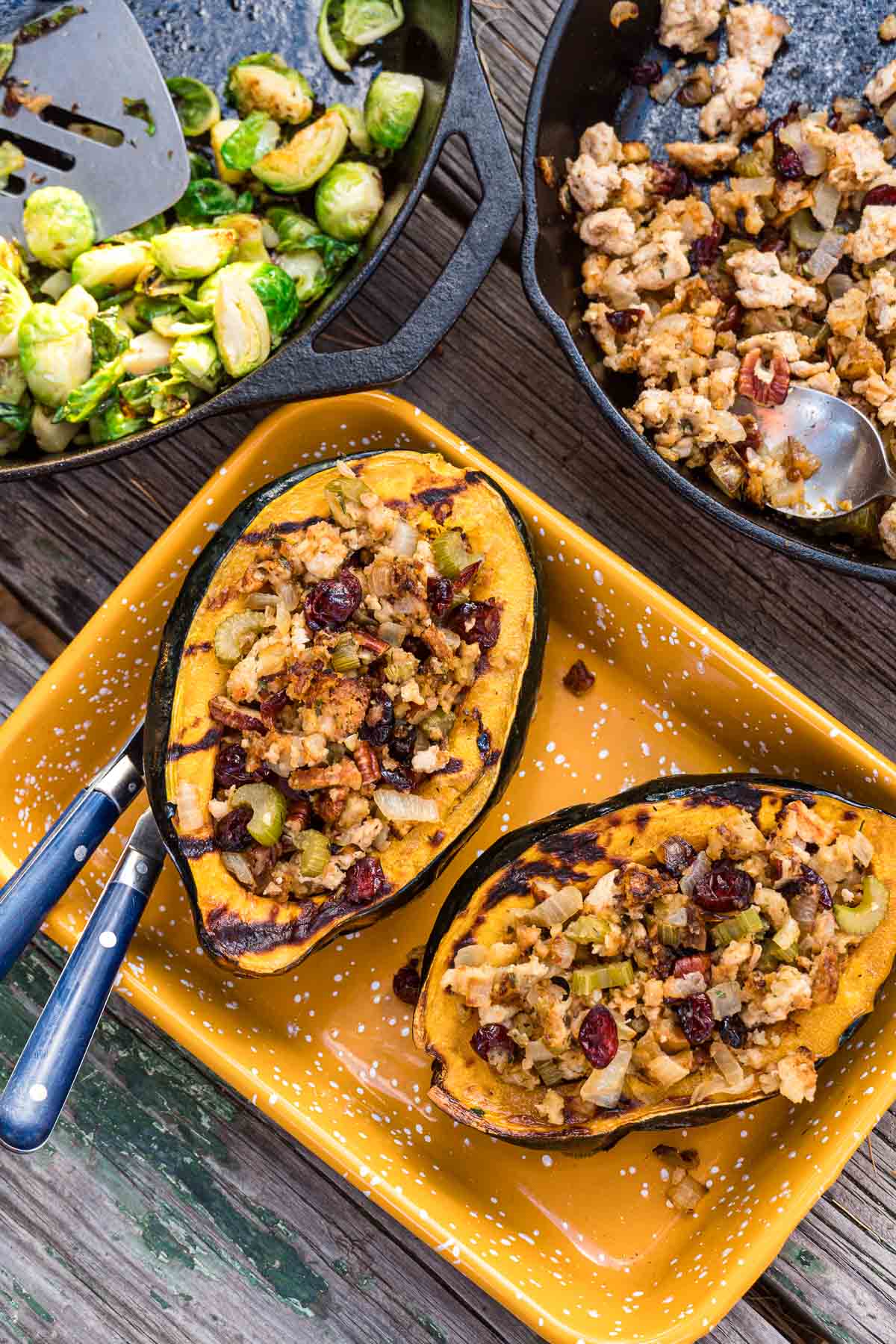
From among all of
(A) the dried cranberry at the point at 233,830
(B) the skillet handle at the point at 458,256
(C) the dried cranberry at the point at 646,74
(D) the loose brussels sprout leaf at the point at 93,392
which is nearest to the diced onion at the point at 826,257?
(C) the dried cranberry at the point at 646,74

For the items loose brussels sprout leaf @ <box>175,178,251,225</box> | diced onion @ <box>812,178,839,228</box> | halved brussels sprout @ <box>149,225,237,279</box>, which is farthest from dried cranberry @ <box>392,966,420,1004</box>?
diced onion @ <box>812,178,839,228</box>

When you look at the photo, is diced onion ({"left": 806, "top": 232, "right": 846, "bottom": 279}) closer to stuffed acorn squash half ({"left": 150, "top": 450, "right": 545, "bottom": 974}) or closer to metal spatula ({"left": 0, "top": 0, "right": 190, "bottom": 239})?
stuffed acorn squash half ({"left": 150, "top": 450, "right": 545, "bottom": 974})

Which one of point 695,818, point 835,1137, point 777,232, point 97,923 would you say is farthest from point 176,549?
point 835,1137

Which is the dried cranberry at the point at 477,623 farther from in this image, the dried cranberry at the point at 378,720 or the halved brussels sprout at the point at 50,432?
the halved brussels sprout at the point at 50,432

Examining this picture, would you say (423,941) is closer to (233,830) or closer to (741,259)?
(233,830)

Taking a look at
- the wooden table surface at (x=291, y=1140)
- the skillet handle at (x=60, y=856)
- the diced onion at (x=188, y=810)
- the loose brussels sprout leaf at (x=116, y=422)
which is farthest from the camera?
the wooden table surface at (x=291, y=1140)

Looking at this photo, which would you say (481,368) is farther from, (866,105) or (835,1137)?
(835,1137)

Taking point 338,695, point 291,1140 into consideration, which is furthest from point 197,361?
point 291,1140
